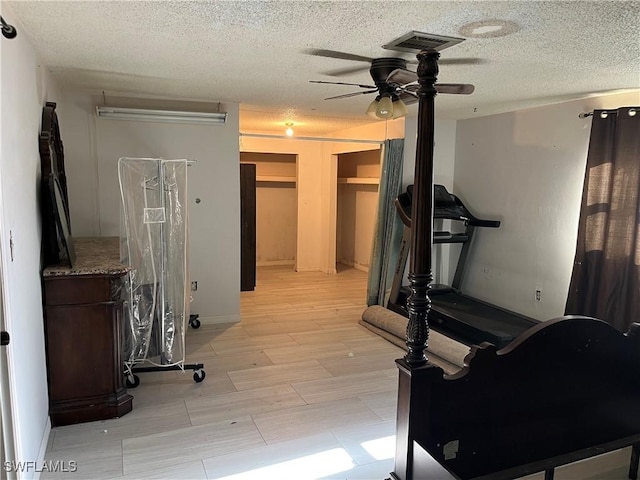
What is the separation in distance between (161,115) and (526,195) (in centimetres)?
369

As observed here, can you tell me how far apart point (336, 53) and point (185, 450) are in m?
2.45

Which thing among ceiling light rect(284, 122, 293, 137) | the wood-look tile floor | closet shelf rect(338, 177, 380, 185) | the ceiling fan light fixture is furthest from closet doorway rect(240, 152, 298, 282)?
the ceiling fan light fixture

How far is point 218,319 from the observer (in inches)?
192

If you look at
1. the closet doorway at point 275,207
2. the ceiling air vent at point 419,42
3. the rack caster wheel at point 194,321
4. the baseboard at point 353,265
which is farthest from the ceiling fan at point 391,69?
the closet doorway at point 275,207

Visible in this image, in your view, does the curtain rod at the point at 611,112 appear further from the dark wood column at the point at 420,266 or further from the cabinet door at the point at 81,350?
the cabinet door at the point at 81,350

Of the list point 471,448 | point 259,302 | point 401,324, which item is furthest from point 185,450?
point 259,302

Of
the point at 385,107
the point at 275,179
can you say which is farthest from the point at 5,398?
the point at 275,179

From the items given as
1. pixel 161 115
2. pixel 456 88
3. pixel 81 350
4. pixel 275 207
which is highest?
pixel 161 115

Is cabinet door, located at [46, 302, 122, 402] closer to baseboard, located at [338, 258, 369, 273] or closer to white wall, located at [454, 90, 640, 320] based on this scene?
white wall, located at [454, 90, 640, 320]

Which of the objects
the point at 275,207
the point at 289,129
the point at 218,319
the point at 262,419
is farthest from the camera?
the point at 275,207

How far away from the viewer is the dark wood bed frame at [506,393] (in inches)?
73.2

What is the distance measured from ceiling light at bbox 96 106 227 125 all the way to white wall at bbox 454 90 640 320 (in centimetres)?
291

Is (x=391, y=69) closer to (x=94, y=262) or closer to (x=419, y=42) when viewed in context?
(x=419, y=42)

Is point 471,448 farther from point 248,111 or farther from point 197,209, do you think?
point 248,111
